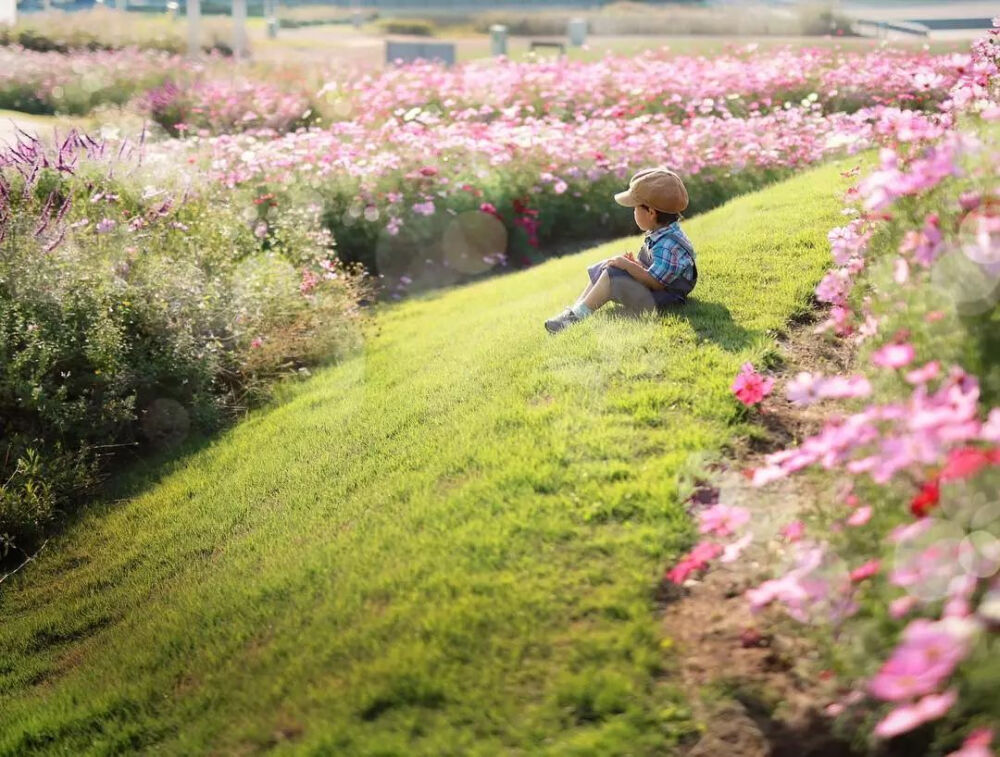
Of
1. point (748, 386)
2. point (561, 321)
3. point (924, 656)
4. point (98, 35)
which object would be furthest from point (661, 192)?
point (98, 35)

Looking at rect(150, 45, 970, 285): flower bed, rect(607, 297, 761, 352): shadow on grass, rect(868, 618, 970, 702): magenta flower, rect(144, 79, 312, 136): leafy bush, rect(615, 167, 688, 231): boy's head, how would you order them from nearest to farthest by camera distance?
rect(868, 618, 970, 702): magenta flower → rect(607, 297, 761, 352): shadow on grass → rect(615, 167, 688, 231): boy's head → rect(150, 45, 970, 285): flower bed → rect(144, 79, 312, 136): leafy bush

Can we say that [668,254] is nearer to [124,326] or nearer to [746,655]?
[746,655]

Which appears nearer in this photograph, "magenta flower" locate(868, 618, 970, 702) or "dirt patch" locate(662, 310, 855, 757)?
"magenta flower" locate(868, 618, 970, 702)

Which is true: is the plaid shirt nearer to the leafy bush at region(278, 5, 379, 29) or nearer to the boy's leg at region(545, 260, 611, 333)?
the boy's leg at region(545, 260, 611, 333)

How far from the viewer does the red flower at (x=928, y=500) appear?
2.25 metres

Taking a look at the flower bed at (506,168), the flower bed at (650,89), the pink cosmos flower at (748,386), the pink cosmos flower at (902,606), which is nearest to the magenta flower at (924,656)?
the pink cosmos flower at (902,606)

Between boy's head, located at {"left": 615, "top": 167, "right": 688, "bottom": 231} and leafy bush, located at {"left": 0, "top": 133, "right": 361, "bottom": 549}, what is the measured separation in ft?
8.23

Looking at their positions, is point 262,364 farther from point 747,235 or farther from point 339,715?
point 339,715

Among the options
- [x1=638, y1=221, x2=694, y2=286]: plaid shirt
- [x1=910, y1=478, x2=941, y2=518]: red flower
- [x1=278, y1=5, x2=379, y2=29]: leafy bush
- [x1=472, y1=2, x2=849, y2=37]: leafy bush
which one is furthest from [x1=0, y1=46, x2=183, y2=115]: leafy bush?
[x1=278, y1=5, x2=379, y2=29]: leafy bush

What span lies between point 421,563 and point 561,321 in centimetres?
225

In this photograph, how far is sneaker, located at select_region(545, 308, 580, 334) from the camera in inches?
212

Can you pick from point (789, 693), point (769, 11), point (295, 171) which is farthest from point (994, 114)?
point (769, 11)

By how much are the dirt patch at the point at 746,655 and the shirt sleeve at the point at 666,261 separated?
5.56ft

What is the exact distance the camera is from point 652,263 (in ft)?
16.9
